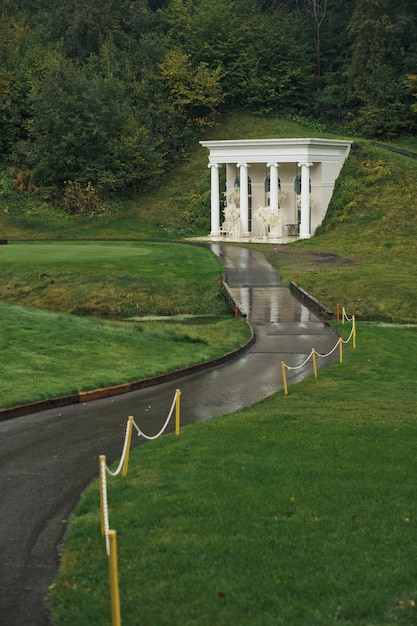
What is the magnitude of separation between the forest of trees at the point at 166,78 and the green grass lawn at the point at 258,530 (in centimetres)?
5351

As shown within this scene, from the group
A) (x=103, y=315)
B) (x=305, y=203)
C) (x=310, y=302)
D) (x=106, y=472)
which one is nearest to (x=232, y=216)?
(x=305, y=203)

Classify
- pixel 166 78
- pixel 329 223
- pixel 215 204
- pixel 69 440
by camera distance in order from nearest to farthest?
pixel 69 440, pixel 329 223, pixel 215 204, pixel 166 78

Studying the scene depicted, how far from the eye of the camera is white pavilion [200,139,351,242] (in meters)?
58.4

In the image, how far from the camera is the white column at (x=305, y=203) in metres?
58.4

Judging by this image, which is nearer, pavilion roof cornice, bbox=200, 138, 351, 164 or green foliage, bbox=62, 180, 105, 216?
pavilion roof cornice, bbox=200, 138, 351, 164

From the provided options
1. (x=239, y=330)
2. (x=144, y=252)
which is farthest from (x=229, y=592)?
(x=144, y=252)

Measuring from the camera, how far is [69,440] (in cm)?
1694

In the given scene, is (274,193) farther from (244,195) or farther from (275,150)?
(275,150)

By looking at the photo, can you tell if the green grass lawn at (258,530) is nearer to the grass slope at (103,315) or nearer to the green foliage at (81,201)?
the grass slope at (103,315)

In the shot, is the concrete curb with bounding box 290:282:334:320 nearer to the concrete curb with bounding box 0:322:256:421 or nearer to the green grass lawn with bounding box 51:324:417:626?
the concrete curb with bounding box 0:322:256:421

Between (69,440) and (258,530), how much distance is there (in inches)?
251

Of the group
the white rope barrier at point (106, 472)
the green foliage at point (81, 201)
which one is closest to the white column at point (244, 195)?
the green foliage at point (81, 201)

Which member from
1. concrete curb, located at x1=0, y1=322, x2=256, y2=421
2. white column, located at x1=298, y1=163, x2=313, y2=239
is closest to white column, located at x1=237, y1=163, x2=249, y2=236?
white column, located at x1=298, y1=163, x2=313, y2=239

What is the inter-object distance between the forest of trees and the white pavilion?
9.70 metres
